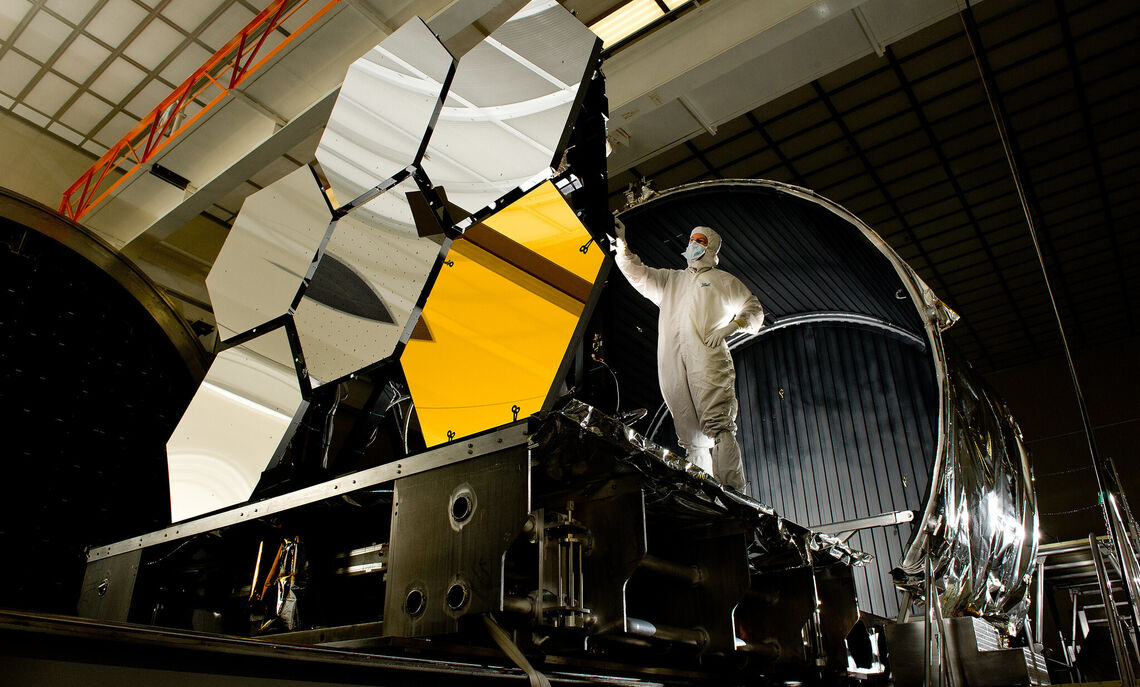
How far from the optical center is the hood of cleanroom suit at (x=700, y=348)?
362 centimetres

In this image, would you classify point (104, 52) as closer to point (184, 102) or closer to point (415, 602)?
point (184, 102)

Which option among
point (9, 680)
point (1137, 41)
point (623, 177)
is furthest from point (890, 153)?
point (9, 680)

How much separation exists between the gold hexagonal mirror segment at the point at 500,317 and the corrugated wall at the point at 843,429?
3.76m

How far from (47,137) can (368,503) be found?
6.31 metres

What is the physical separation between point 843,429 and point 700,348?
104 inches

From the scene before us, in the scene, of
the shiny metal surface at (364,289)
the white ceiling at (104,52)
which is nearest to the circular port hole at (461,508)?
the shiny metal surface at (364,289)

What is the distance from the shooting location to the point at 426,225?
234 cm

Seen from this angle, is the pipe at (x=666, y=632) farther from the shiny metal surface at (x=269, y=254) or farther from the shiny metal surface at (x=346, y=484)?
the shiny metal surface at (x=269, y=254)

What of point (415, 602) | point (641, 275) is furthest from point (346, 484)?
point (641, 275)

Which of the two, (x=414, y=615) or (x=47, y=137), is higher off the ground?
(x=47, y=137)

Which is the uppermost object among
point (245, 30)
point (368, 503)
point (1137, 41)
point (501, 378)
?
point (1137, 41)

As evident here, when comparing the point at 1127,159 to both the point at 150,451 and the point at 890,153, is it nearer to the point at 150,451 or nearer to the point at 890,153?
the point at 890,153

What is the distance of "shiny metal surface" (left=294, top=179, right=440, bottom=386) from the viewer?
231 cm

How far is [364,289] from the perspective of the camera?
2.42 meters
